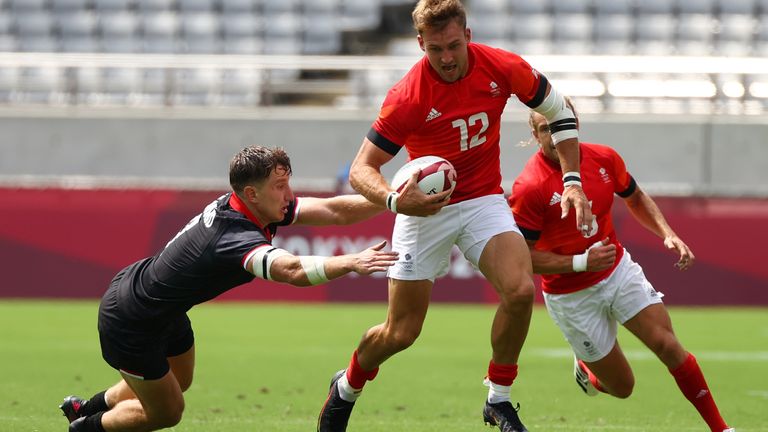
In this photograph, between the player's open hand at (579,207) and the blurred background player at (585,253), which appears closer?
the player's open hand at (579,207)

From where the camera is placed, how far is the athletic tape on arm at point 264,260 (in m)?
5.24

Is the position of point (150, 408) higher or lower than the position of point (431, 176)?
lower

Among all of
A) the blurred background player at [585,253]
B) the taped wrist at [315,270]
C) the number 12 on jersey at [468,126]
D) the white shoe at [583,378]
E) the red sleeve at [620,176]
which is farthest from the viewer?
the white shoe at [583,378]

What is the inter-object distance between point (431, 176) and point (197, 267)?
134 cm

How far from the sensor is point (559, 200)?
695 centimetres

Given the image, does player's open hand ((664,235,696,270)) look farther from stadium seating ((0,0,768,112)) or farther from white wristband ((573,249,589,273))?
stadium seating ((0,0,768,112))

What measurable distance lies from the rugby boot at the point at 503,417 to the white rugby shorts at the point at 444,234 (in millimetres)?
842

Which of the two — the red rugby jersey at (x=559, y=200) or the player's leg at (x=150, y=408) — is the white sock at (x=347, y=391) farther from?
the red rugby jersey at (x=559, y=200)

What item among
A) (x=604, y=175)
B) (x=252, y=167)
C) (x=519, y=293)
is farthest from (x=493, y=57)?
(x=252, y=167)

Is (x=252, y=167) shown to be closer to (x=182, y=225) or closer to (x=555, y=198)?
(x=555, y=198)

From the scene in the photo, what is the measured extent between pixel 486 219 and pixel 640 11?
51.5 ft

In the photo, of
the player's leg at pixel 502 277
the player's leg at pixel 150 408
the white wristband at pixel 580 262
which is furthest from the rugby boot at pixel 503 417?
the player's leg at pixel 150 408

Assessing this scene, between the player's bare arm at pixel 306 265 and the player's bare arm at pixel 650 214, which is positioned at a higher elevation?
the player's bare arm at pixel 306 265

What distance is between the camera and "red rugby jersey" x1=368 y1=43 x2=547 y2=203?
626 cm
